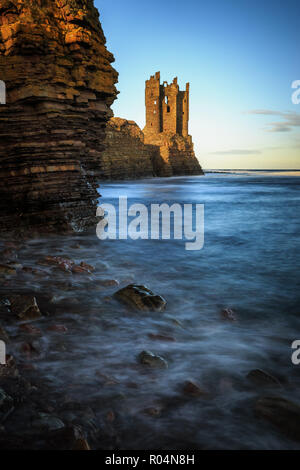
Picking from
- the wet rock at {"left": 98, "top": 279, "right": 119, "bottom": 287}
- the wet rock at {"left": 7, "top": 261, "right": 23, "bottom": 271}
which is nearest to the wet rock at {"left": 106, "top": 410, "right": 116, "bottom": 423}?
the wet rock at {"left": 98, "top": 279, "right": 119, "bottom": 287}

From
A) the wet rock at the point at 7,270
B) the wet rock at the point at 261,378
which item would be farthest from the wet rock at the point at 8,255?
the wet rock at the point at 261,378

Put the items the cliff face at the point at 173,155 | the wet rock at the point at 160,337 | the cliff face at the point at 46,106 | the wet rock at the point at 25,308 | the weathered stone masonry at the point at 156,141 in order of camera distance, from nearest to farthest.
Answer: the wet rock at the point at 160,337, the wet rock at the point at 25,308, the cliff face at the point at 46,106, the weathered stone masonry at the point at 156,141, the cliff face at the point at 173,155

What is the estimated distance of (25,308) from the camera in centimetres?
257

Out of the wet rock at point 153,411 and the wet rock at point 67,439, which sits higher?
the wet rock at point 67,439

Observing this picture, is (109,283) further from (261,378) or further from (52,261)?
(261,378)

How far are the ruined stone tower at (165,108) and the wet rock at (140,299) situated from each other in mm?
60709

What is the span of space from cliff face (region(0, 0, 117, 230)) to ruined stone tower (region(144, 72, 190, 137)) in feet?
185

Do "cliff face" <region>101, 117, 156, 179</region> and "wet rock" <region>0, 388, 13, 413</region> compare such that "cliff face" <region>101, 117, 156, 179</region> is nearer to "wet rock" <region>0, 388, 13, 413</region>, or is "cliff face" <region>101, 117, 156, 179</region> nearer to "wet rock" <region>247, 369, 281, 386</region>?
"wet rock" <region>247, 369, 281, 386</region>

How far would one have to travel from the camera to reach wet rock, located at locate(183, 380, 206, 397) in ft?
5.68

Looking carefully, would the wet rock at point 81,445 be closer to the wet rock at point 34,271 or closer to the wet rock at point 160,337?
the wet rock at point 160,337

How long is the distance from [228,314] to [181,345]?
2.58 feet

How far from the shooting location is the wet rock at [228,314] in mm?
2833

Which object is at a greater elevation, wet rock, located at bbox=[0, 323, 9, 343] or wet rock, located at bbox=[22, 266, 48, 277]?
wet rock, located at bbox=[22, 266, 48, 277]

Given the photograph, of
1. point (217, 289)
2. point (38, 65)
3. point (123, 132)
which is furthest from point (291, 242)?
point (123, 132)
